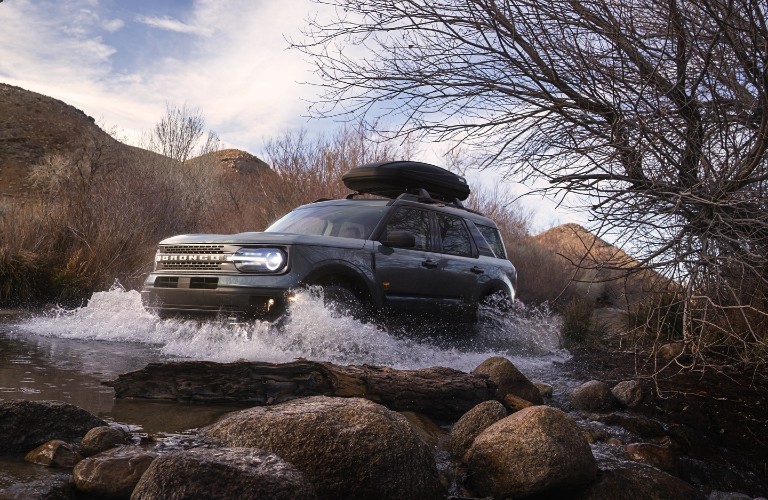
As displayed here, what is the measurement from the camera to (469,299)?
361 inches

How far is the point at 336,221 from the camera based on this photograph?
832 cm

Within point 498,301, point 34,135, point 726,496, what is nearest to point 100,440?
point 726,496

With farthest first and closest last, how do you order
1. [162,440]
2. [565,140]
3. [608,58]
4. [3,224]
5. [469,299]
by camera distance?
[3,224]
[469,299]
[565,140]
[608,58]
[162,440]

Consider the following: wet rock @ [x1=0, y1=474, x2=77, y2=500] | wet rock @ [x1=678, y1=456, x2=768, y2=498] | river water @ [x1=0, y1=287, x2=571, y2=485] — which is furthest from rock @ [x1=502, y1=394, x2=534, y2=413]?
wet rock @ [x1=0, y1=474, x2=77, y2=500]

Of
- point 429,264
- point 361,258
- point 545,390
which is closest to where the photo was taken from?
point 545,390

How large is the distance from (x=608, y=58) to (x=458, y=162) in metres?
2.33

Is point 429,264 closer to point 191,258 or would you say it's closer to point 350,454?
point 191,258

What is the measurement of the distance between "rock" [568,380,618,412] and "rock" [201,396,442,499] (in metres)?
2.92

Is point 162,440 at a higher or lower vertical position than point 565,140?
lower

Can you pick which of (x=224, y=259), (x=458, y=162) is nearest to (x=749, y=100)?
(x=458, y=162)

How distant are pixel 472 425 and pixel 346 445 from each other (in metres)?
1.24

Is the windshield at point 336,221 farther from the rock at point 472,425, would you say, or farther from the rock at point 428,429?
the rock at point 472,425

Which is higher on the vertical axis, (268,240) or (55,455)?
(268,240)

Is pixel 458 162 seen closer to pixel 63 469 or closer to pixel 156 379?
pixel 156 379
